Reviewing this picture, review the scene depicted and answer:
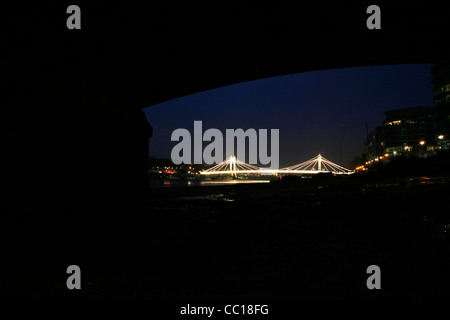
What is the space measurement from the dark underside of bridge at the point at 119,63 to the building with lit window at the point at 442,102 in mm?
65105

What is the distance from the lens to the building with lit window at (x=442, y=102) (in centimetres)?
5388

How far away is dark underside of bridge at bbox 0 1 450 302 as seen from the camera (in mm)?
3736

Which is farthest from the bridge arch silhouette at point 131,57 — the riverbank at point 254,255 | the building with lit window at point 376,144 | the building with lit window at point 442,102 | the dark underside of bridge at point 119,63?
the building with lit window at point 376,144

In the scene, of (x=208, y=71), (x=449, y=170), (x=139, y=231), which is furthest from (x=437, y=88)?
(x=139, y=231)

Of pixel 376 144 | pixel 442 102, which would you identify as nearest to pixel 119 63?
pixel 442 102

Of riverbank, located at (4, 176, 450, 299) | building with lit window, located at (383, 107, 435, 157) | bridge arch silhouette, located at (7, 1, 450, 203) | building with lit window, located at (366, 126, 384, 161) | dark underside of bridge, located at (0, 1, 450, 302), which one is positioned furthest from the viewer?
building with lit window, located at (366, 126, 384, 161)

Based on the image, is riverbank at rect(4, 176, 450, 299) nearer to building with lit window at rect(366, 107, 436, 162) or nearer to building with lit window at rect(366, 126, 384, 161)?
building with lit window at rect(366, 107, 436, 162)

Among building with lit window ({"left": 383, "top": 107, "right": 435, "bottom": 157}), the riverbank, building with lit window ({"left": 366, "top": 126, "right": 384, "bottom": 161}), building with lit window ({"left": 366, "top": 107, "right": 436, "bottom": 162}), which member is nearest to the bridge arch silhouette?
the riverbank

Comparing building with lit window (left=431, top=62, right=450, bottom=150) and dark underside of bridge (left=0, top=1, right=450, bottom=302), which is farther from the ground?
building with lit window (left=431, top=62, right=450, bottom=150)

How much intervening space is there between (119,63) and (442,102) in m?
74.9

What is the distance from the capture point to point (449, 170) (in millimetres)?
16266

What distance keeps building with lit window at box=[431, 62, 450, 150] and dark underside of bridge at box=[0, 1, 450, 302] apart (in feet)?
214

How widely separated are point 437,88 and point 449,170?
57.9 m

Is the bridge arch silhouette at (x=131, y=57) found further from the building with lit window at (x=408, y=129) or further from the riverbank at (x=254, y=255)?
the building with lit window at (x=408, y=129)
